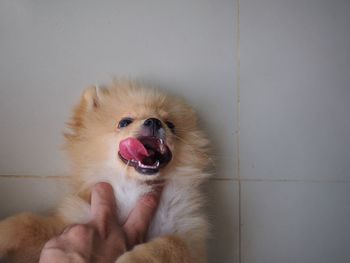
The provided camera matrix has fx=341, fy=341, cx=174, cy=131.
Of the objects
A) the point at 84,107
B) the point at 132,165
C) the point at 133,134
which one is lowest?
the point at 132,165

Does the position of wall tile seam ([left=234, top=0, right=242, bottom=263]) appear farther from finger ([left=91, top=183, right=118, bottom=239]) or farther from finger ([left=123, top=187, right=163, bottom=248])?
finger ([left=91, top=183, right=118, bottom=239])

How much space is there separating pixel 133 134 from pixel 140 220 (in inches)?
14.6

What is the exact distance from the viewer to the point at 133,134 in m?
1.51

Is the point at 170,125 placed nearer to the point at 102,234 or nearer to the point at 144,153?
the point at 144,153

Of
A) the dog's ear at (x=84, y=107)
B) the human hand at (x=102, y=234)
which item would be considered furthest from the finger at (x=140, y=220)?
the dog's ear at (x=84, y=107)

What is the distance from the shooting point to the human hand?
3.81 feet

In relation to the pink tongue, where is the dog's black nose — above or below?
above

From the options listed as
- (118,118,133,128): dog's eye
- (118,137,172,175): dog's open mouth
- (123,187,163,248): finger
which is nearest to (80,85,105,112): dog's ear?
(118,118,133,128): dog's eye

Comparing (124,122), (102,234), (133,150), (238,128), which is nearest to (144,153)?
(133,150)

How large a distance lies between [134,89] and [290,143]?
989 millimetres

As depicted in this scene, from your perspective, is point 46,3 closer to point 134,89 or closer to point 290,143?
point 134,89

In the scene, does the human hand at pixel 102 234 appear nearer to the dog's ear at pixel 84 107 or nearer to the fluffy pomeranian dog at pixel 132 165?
the fluffy pomeranian dog at pixel 132 165

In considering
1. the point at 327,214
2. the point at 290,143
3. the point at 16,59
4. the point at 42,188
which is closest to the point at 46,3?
the point at 16,59

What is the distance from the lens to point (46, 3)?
6.36 feet
